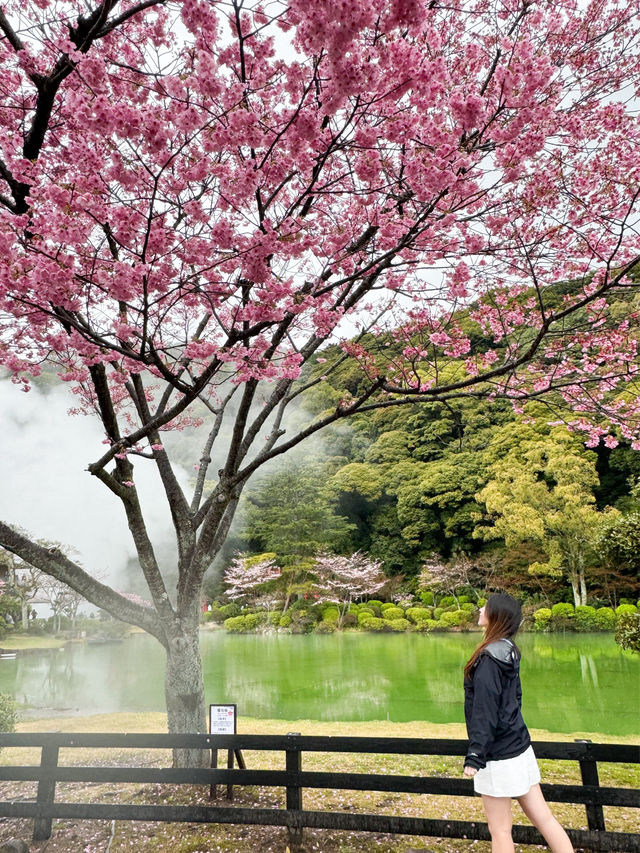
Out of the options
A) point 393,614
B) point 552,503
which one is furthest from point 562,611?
point 393,614

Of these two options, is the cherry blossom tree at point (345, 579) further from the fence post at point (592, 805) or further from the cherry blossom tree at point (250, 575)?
the fence post at point (592, 805)

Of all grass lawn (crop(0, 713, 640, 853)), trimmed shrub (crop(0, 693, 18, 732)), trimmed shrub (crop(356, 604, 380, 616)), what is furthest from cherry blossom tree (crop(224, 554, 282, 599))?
trimmed shrub (crop(0, 693, 18, 732))

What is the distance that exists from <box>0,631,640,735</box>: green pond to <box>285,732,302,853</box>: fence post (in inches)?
174

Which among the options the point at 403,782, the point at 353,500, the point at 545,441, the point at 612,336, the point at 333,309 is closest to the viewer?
the point at 403,782

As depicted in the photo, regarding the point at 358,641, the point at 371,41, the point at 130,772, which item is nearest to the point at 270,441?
the point at 130,772

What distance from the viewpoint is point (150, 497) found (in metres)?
22.7

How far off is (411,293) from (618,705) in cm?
640

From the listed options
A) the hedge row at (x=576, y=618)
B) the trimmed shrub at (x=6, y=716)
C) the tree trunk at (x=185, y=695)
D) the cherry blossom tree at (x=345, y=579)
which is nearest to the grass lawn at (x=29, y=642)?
the cherry blossom tree at (x=345, y=579)

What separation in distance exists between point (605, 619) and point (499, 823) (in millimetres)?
14318

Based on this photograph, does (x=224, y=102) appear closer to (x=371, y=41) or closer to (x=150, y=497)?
(x=371, y=41)

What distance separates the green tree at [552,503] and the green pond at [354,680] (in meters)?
2.47

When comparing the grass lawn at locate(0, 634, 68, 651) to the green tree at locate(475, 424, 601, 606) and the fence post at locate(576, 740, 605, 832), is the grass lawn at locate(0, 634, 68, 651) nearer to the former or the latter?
the green tree at locate(475, 424, 601, 606)

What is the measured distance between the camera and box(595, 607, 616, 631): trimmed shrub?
13.8m

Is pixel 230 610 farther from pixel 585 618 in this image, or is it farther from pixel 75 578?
pixel 75 578
